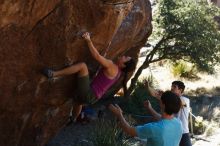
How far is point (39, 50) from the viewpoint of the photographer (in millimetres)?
7316

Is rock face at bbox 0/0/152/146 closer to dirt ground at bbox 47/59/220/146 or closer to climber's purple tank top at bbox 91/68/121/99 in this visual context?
climber's purple tank top at bbox 91/68/121/99

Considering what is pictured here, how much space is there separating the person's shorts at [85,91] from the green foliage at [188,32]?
1016cm

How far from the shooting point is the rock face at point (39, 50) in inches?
269

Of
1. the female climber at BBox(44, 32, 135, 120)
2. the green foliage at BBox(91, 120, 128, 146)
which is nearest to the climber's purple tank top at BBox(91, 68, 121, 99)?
the female climber at BBox(44, 32, 135, 120)

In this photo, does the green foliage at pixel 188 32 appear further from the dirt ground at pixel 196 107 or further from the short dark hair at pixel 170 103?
the short dark hair at pixel 170 103

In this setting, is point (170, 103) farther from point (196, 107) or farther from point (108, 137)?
point (196, 107)

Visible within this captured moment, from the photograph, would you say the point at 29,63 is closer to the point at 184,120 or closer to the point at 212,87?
the point at 184,120

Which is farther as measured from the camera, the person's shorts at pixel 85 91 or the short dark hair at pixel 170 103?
the person's shorts at pixel 85 91

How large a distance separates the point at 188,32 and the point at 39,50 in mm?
10991

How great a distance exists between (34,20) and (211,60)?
40.5 ft

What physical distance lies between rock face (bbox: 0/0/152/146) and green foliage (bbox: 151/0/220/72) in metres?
9.67

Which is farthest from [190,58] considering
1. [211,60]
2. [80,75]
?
[80,75]

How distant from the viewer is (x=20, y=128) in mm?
8328

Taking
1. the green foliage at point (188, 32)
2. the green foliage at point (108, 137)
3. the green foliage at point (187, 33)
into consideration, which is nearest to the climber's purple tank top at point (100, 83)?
the green foliage at point (108, 137)
